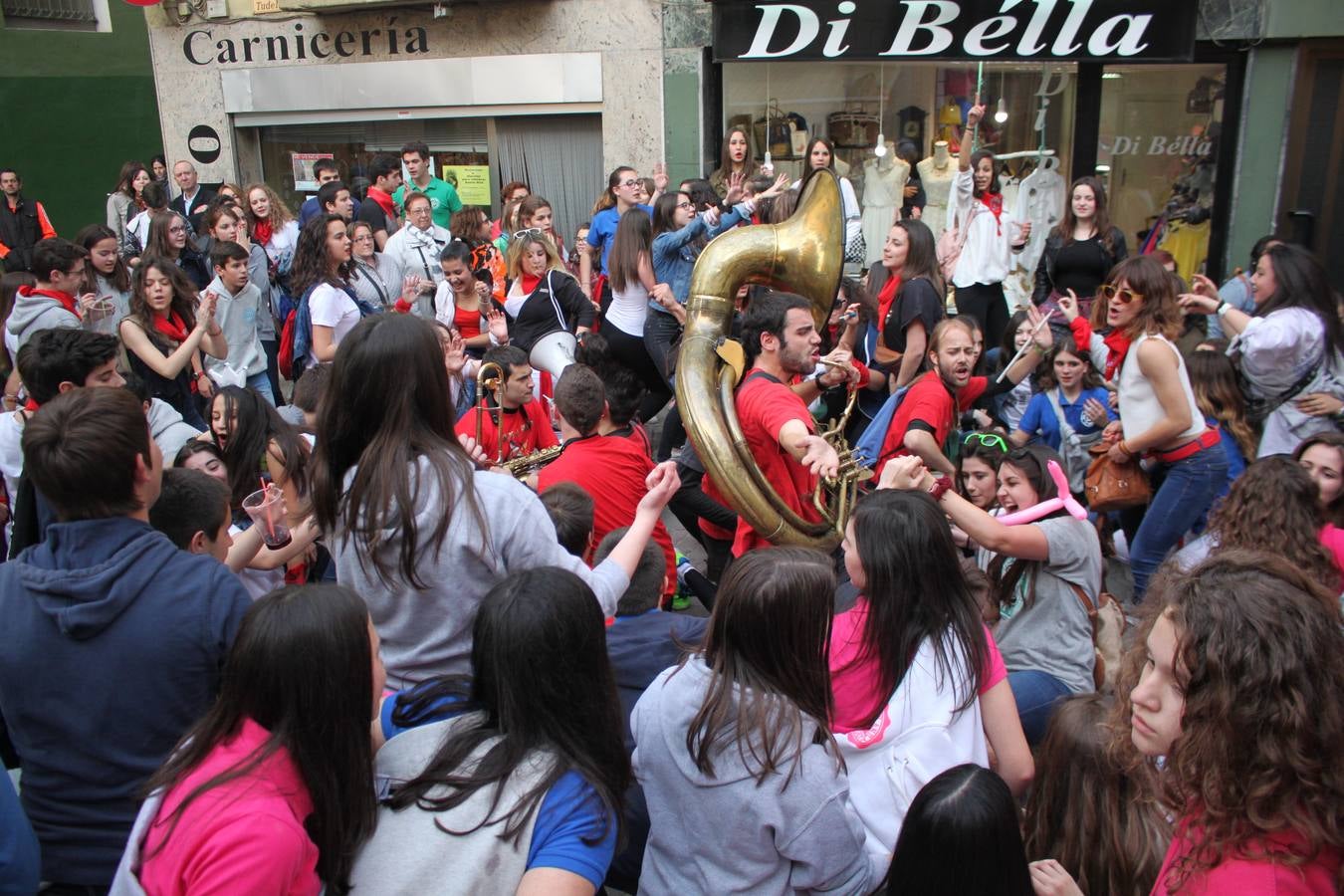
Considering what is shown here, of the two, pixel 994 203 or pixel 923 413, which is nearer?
pixel 923 413

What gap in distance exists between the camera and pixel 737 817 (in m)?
1.92

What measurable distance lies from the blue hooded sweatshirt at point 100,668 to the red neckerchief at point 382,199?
7.40 metres

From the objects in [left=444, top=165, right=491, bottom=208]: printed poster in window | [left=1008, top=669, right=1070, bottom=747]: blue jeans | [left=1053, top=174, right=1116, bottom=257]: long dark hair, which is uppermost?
[left=444, top=165, right=491, bottom=208]: printed poster in window

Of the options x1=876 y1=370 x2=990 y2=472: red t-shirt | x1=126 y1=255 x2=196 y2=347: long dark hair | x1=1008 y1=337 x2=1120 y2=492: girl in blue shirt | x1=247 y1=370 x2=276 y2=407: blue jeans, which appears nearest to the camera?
x1=876 y1=370 x2=990 y2=472: red t-shirt

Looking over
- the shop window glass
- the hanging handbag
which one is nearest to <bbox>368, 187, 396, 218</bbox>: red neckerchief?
the shop window glass

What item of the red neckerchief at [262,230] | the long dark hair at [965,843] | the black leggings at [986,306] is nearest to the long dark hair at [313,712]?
the long dark hair at [965,843]

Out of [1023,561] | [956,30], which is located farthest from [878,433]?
[956,30]

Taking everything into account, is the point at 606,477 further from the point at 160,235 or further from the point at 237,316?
the point at 160,235

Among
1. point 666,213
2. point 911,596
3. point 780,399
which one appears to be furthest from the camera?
point 666,213

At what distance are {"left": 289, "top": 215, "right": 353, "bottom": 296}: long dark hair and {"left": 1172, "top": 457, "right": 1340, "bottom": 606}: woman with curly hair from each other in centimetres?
456

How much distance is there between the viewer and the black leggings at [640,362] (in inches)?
251

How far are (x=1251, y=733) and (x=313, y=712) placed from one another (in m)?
1.43

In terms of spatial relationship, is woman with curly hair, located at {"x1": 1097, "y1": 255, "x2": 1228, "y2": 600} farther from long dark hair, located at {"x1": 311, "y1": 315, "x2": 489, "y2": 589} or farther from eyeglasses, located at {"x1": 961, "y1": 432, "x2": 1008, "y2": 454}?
long dark hair, located at {"x1": 311, "y1": 315, "x2": 489, "y2": 589}

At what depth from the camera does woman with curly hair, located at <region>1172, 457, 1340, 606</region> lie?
115 inches
